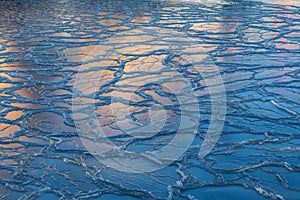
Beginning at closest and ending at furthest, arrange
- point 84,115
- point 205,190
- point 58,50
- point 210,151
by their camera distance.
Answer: point 205,190 → point 210,151 → point 84,115 → point 58,50

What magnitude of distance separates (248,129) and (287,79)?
5.08 ft

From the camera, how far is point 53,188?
3154 mm

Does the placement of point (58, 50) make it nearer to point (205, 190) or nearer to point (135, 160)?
point (135, 160)

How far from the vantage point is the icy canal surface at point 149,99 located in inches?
126

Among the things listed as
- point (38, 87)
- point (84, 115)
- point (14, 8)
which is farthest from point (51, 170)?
point (14, 8)

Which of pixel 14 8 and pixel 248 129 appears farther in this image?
pixel 14 8

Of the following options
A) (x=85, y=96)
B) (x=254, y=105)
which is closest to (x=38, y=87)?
(x=85, y=96)

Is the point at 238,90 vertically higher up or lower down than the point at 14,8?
higher up

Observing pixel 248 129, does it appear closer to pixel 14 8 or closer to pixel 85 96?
pixel 85 96

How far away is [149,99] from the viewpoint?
4719 mm

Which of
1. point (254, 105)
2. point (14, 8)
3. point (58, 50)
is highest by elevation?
point (254, 105)

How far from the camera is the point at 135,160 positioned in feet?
11.5

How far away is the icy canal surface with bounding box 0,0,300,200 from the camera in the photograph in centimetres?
321

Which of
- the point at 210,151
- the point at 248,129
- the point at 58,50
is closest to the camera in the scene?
the point at 210,151
